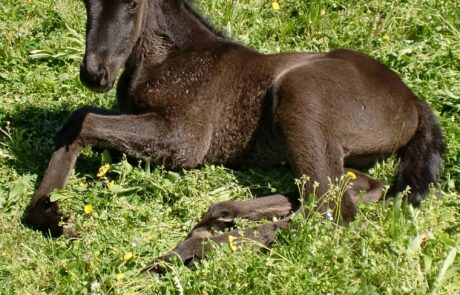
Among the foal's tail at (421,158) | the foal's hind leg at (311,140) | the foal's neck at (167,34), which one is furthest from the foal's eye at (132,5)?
the foal's tail at (421,158)

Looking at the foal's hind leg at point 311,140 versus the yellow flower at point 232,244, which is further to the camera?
the foal's hind leg at point 311,140

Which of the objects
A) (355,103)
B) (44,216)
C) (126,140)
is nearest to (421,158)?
(355,103)

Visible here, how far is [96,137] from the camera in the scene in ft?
16.7

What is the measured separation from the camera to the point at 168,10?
5.53 m

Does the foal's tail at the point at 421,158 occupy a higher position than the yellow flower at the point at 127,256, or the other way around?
the foal's tail at the point at 421,158

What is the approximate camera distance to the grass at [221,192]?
3.82 meters

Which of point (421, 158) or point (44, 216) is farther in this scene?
point (421, 158)

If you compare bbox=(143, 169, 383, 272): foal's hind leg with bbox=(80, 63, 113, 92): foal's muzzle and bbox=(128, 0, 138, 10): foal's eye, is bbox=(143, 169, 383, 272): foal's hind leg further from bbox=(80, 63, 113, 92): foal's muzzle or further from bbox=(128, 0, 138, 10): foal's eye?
bbox=(128, 0, 138, 10): foal's eye

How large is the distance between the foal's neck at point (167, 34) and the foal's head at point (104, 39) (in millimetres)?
340

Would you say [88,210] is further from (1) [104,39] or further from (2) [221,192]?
(1) [104,39]

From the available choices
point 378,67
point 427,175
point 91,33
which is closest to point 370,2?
point 378,67

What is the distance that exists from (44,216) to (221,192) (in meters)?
1.14

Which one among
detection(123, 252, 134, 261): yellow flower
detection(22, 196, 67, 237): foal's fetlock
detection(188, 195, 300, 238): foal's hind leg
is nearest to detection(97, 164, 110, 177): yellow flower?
detection(22, 196, 67, 237): foal's fetlock

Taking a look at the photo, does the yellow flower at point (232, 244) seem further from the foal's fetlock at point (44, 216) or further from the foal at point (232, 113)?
the foal's fetlock at point (44, 216)
